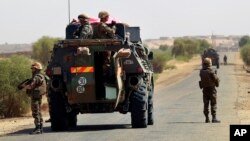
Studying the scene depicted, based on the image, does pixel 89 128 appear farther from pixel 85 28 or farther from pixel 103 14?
pixel 103 14

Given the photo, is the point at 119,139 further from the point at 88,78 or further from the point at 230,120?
the point at 230,120

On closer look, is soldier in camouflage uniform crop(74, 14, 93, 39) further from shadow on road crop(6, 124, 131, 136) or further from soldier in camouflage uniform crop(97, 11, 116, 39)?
shadow on road crop(6, 124, 131, 136)

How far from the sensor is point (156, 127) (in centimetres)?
1841

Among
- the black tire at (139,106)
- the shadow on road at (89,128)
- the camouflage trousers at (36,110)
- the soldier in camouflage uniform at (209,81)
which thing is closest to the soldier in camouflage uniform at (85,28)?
the black tire at (139,106)

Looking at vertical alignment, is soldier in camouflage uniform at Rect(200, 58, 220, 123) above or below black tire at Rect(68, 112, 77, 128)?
above

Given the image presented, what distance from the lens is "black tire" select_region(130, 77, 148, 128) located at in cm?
1770

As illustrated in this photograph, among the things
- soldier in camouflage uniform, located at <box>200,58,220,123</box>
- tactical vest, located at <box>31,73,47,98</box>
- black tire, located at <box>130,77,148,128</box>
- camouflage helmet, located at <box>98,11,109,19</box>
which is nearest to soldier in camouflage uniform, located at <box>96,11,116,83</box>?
camouflage helmet, located at <box>98,11,109,19</box>

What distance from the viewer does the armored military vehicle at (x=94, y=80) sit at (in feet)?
56.6

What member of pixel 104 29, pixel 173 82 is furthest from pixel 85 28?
pixel 173 82

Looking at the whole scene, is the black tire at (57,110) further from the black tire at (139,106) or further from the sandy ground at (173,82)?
the sandy ground at (173,82)

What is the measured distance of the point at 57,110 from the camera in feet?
58.6

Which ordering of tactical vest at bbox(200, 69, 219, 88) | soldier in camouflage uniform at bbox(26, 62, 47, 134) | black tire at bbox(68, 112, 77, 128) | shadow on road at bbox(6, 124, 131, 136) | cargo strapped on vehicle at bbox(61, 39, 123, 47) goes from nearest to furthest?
soldier in camouflage uniform at bbox(26, 62, 47, 134), cargo strapped on vehicle at bbox(61, 39, 123, 47), shadow on road at bbox(6, 124, 131, 136), black tire at bbox(68, 112, 77, 128), tactical vest at bbox(200, 69, 219, 88)

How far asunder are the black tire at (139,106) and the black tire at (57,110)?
1.66m

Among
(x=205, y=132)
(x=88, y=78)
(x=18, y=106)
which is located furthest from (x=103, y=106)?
(x=18, y=106)
